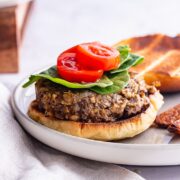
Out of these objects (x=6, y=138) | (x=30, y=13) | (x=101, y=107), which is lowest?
(x=30, y=13)

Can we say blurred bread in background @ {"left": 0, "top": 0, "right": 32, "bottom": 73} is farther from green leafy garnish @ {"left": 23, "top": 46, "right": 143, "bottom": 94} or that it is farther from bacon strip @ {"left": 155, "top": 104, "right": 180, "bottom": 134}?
bacon strip @ {"left": 155, "top": 104, "right": 180, "bottom": 134}

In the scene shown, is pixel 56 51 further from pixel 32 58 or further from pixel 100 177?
pixel 100 177

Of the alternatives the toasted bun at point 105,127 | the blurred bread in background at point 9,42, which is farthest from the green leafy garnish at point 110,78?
the blurred bread in background at point 9,42

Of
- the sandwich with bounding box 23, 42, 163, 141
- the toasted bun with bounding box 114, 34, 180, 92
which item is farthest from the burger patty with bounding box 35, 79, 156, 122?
the toasted bun with bounding box 114, 34, 180, 92

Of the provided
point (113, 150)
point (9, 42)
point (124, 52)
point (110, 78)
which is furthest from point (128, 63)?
point (9, 42)

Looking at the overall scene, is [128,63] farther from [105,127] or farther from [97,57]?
[105,127]

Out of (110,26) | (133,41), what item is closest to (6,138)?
(133,41)

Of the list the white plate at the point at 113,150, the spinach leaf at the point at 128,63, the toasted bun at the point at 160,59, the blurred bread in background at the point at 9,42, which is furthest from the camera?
the blurred bread in background at the point at 9,42

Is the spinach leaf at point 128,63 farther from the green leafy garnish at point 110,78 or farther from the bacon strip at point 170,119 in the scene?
the bacon strip at point 170,119
